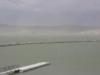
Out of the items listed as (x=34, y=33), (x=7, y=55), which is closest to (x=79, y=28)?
(x=34, y=33)

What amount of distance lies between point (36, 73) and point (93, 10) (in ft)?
1.45

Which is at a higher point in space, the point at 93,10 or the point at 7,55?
the point at 93,10

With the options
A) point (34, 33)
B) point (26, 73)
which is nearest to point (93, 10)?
point (34, 33)

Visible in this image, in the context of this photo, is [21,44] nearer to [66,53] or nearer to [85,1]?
[66,53]

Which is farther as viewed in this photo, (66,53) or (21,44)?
(66,53)

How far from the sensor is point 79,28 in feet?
2.77

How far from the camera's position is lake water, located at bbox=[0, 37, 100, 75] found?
2.29 ft

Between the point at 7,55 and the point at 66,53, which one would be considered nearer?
the point at 7,55

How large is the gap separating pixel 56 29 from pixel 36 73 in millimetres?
221

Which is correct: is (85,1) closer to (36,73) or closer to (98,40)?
(98,40)

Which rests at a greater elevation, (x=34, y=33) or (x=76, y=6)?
(x=76, y=6)

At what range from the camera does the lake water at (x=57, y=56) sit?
0.70m

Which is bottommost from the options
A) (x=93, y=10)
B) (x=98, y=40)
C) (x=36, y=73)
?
(x=36, y=73)

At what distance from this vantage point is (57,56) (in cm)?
82
